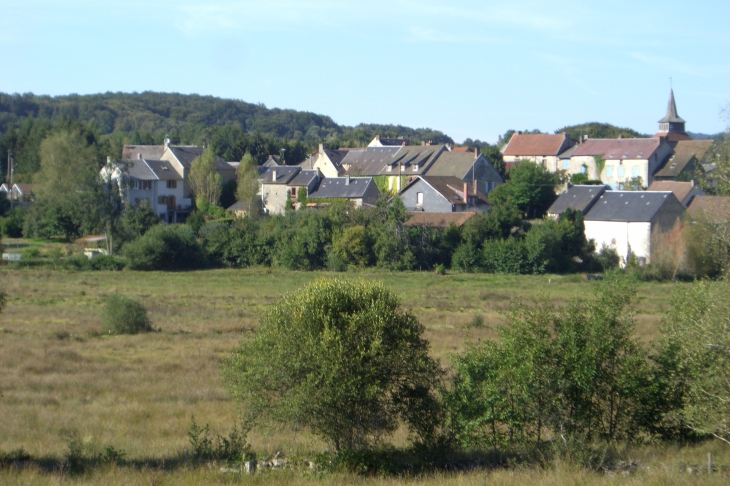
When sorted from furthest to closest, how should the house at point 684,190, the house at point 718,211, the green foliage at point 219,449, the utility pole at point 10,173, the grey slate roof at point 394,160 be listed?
the utility pole at point 10,173 → the grey slate roof at point 394,160 → the house at point 684,190 → the house at point 718,211 → the green foliage at point 219,449

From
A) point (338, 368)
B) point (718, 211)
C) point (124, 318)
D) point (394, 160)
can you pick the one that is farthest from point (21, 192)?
point (718, 211)

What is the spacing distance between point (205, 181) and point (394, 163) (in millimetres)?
18682

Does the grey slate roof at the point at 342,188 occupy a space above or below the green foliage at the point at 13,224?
above

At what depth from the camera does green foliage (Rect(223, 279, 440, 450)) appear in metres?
10.9

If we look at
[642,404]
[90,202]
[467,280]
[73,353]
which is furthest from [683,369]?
[90,202]

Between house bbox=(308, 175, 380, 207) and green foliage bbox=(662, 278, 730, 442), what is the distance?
46.7 meters

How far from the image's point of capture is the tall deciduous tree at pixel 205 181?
66.8m

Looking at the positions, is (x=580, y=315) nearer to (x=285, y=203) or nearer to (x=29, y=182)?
(x=285, y=203)

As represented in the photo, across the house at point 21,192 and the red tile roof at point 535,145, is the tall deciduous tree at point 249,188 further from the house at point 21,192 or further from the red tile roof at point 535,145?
the red tile roof at point 535,145

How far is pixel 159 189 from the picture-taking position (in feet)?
216

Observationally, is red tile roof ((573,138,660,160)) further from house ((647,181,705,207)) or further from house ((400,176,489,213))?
house ((400,176,489,213))

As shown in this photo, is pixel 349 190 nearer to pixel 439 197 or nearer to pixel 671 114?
pixel 439 197

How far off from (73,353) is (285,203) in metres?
43.9

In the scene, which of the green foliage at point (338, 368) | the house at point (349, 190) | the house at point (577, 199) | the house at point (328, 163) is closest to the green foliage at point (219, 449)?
the green foliage at point (338, 368)
